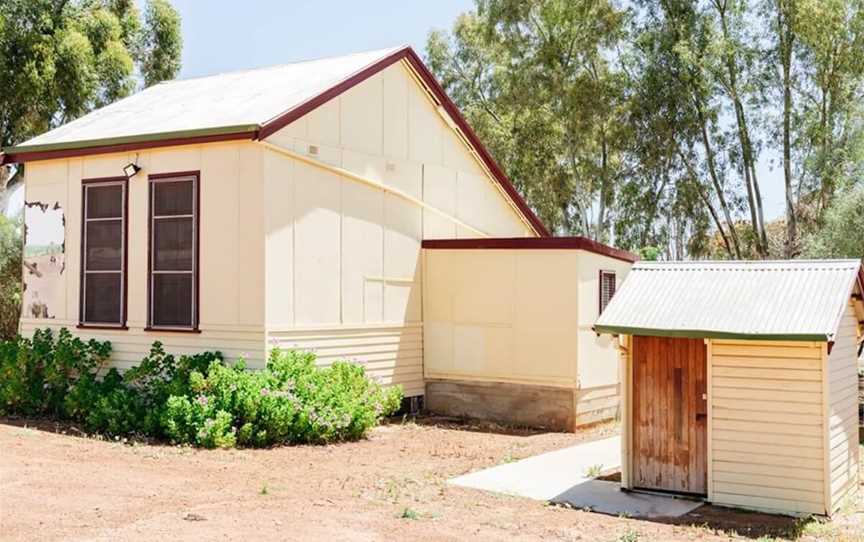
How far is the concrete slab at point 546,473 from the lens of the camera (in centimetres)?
1009

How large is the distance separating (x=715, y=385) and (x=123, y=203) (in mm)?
9075

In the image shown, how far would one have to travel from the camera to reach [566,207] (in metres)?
35.7

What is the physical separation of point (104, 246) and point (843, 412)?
10.6m

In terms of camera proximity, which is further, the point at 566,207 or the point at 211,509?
the point at 566,207

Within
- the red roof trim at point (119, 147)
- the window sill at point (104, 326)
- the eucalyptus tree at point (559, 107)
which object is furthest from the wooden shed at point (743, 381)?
the eucalyptus tree at point (559, 107)

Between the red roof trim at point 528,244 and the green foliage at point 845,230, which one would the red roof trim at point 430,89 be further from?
the green foliage at point 845,230

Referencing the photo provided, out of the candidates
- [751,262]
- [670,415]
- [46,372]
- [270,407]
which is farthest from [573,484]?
[46,372]

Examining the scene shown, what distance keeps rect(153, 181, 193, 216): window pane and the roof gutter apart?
0.60 m

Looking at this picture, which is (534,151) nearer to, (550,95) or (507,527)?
(550,95)

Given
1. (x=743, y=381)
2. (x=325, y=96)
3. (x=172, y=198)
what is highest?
(x=325, y=96)

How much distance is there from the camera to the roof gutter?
12461 millimetres

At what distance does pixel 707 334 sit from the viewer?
9.20m

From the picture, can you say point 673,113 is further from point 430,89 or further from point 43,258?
point 43,258

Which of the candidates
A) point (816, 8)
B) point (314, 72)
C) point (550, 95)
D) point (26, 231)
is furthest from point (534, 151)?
point (26, 231)
